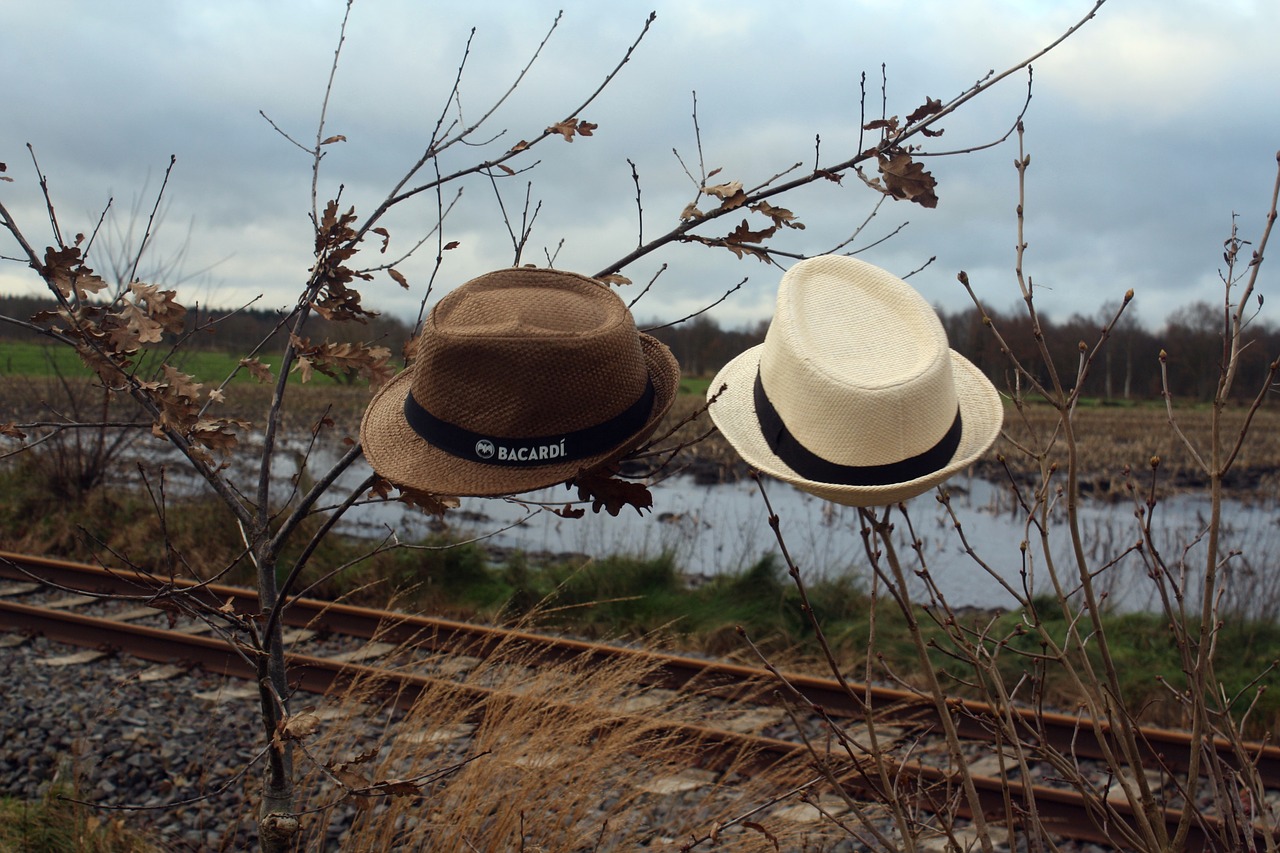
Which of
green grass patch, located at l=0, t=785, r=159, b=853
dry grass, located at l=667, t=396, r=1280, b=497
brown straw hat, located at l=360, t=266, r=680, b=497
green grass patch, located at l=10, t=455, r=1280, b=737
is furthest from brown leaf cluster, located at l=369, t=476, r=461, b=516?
dry grass, located at l=667, t=396, r=1280, b=497

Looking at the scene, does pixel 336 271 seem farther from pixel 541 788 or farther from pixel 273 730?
pixel 541 788

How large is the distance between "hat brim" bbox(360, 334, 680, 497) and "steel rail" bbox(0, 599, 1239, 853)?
911 millimetres

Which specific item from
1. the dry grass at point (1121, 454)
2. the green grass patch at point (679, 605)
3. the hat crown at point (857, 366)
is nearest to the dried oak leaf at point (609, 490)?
the hat crown at point (857, 366)

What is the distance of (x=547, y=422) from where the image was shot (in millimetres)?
1848

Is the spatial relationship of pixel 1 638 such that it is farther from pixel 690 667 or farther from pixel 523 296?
pixel 523 296

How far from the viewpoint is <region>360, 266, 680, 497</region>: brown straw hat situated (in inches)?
71.4

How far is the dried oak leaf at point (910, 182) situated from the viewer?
2061mm

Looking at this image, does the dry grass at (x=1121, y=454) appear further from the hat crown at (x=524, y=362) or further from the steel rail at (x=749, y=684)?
the hat crown at (x=524, y=362)

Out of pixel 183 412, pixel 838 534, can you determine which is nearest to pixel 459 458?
pixel 183 412

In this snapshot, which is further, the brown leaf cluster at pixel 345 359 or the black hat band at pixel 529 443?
the brown leaf cluster at pixel 345 359

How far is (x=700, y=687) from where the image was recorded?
5.68 metres

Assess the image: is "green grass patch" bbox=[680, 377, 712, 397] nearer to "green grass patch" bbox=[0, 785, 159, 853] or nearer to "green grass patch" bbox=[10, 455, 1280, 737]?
"green grass patch" bbox=[10, 455, 1280, 737]

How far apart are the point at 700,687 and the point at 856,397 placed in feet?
13.9

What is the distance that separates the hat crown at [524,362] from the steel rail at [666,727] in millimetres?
1176
